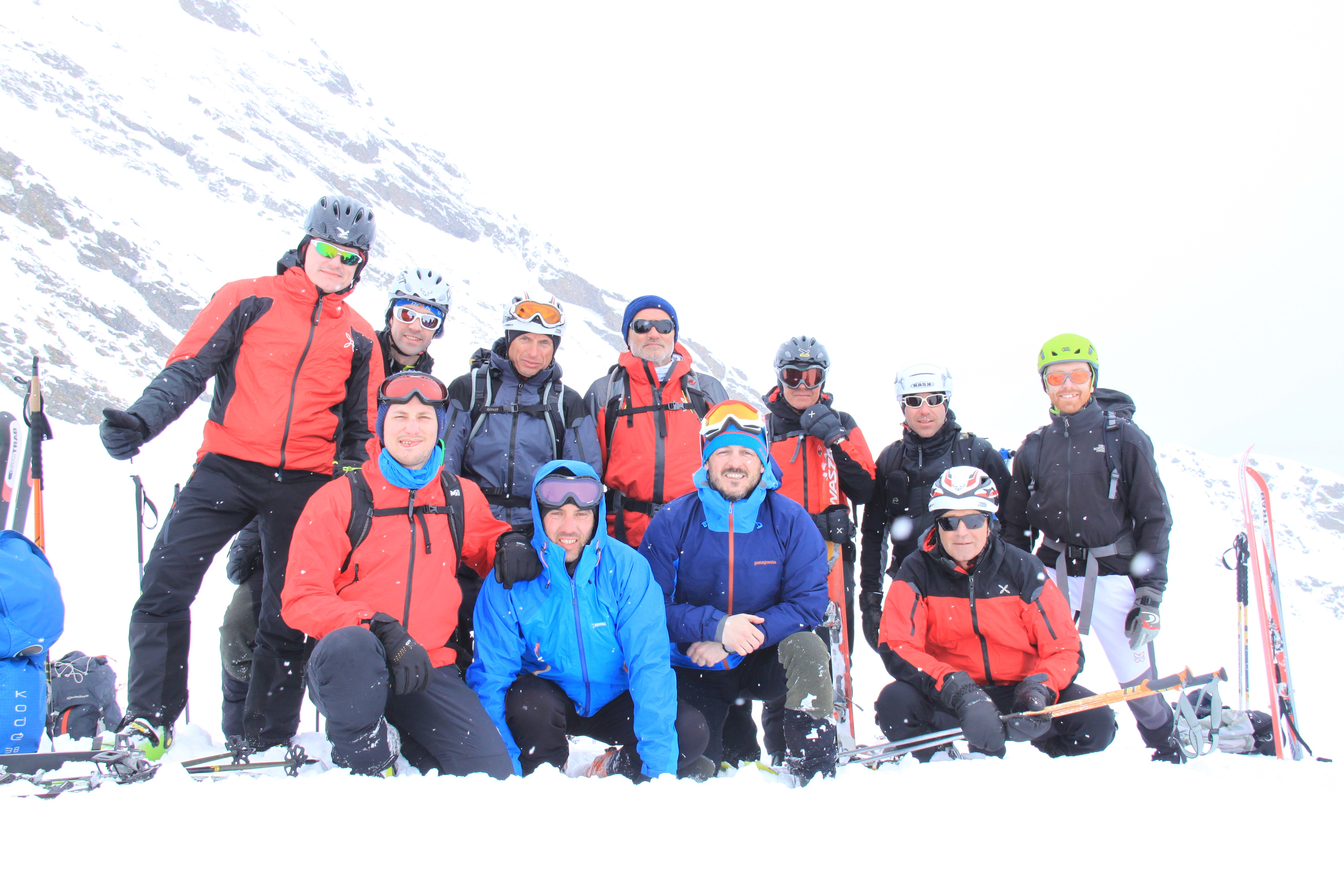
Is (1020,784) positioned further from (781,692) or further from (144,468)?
(144,468)

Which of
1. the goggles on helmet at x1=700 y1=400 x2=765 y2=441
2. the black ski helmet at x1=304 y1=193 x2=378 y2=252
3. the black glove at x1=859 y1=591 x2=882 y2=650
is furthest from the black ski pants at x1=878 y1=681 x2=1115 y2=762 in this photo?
the black ski helmet at x1=304 y1=193 x2=378 y2=252

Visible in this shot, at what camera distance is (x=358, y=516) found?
3.48 metres

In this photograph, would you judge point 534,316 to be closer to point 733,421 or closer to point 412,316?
point 412,316

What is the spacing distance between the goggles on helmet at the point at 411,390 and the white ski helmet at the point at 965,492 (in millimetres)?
2983

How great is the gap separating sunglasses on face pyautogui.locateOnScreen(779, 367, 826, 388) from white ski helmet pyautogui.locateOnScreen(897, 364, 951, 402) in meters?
0.61

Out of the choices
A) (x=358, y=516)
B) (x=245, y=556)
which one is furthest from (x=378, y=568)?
(x=245, y=556)

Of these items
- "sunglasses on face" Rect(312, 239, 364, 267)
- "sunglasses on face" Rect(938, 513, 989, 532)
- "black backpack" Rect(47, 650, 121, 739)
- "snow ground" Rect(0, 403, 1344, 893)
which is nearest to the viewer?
"snow ground" Rect(0, 403, 1344, 893)

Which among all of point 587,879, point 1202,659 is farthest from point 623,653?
point 1202,659

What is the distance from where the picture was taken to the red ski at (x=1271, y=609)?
4676 mm

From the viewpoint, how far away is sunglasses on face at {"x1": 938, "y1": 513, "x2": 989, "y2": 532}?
427 cm

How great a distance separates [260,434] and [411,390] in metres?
1.07

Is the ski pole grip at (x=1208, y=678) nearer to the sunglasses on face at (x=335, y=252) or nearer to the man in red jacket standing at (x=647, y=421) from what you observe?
the man in red jacket standing at (x=647, y=421)

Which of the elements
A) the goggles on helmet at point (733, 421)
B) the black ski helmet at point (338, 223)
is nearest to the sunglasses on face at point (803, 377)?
the goggles on helmet at point (733, 421)

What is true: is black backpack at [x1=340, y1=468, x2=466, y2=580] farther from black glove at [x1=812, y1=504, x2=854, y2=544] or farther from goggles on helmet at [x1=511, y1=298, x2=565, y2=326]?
black glove at [x1=812, y1=504, x2=854, y2=544]
